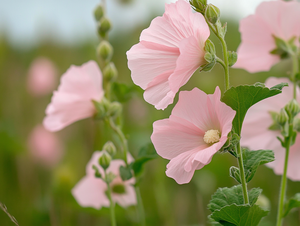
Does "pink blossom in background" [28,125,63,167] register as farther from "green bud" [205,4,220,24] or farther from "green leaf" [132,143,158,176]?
"green bud" [205,4,220,24]

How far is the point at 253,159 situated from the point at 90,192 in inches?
25.3

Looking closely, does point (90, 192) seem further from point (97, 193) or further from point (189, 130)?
point (189, 130)

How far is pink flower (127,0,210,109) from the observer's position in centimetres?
52

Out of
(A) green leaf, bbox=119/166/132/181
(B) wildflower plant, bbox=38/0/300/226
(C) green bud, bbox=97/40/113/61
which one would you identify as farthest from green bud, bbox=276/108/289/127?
(C) green bud, bbox=97/40/113/61

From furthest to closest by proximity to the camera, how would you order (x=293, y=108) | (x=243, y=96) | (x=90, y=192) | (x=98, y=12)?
(x=90, y=192) < (x=98, y=12) < (x=293, y=108) < (x=243, y=96)

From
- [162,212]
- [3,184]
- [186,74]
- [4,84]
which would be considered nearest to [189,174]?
[186,74]

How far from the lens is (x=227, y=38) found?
2699mm

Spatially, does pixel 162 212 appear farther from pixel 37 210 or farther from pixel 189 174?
pixel 189 174

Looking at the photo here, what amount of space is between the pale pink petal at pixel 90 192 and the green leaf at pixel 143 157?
1.00ft

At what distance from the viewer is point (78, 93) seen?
899 millimetres

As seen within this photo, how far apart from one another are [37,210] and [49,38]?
1.45 m

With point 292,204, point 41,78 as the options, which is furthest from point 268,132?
point 41,78

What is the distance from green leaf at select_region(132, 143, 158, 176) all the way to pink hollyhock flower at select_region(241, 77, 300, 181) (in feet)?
0.75

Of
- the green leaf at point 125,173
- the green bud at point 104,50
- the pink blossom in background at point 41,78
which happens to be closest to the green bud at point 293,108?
the green leaf at point 125,173
